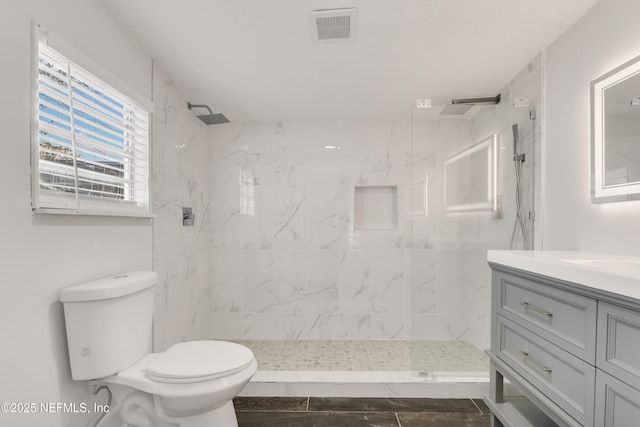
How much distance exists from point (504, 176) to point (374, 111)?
1253mm

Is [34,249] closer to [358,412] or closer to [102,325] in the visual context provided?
[102,325]

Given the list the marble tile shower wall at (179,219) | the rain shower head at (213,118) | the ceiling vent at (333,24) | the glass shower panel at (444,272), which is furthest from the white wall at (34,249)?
the glass shower panel at (444,272)

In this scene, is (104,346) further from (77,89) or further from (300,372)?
(300,372)

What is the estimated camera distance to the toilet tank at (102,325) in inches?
52.4

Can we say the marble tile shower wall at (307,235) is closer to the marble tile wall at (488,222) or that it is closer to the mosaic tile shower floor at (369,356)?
the mosaic tile shower floor at (369,356)

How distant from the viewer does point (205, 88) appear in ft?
8.08

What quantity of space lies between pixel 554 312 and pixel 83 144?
6.79 ft

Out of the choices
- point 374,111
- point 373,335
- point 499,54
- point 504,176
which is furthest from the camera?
point 373,335

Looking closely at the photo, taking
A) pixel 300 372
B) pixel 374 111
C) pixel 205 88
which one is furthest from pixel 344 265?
pixel 205 88

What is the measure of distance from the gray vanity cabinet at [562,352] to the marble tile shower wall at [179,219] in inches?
79.8

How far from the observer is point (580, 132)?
1703mm

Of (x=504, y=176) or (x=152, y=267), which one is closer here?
(x=152, y=267)

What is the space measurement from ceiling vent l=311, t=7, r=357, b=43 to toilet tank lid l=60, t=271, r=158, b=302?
1.55 meters

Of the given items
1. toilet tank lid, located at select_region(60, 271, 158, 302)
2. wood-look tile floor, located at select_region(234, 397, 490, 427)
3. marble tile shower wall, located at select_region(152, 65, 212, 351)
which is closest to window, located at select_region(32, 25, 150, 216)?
marble tile shower wall, located at select_region(152, 65, 212, 351)
